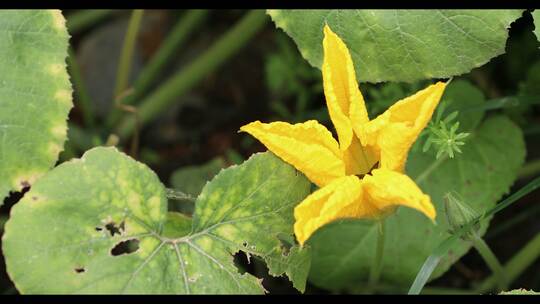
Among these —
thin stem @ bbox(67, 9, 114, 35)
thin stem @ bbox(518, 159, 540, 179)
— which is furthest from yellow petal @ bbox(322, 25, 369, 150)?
thin stem @ bbox(67, 9, 114, 35)

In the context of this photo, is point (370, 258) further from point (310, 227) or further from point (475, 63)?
point (310, 227)

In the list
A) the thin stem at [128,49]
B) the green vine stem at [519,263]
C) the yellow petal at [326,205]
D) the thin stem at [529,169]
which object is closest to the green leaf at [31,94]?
the thin stem at [128,49]

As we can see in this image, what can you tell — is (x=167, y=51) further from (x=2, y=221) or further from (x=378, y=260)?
(x=378, y=260)

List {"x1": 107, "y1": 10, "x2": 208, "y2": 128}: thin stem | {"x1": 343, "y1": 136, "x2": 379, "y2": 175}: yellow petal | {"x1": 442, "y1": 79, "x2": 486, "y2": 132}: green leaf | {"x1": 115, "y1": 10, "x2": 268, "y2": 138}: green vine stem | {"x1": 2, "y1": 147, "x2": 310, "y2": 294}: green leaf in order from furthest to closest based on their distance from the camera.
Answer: {"x1": 107, "y1": 10, "x2": 208, "y2": 128}: thin stem < {"x1": 115, "y1": 10, "x2": 268, "y2": 138}: green vine stem < {"x1": 442, "y1": 79, "x2": 486, "y2": 132}: green leaf < {"x1": 343, "y1": 136, "x2": 379, "y2": 175}: yellow petal < {"x1": 2, "y1": 147, "x2": 310, "y2": 294}: green leaf

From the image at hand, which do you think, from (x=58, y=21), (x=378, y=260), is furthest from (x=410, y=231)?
(x=58, y=21)

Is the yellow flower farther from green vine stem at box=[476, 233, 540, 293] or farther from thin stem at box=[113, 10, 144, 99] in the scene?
thin stem at box=[113, 10, 144, 99]

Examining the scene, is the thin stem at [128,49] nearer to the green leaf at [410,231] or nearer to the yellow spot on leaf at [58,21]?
the yellow spot on leaf at [58,21]
